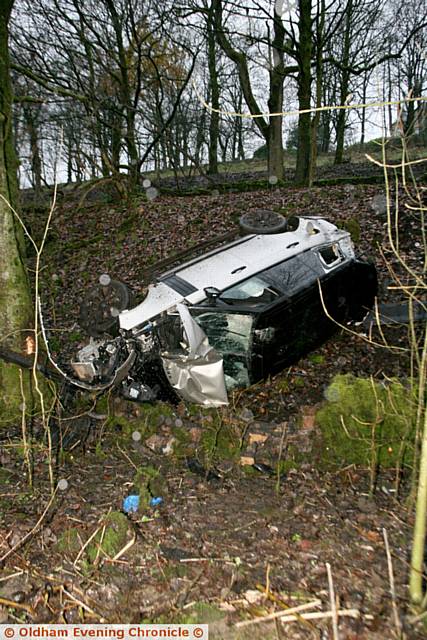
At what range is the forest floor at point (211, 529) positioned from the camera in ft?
10.2

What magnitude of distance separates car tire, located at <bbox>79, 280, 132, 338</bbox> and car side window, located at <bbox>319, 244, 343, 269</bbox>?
8.40 feet

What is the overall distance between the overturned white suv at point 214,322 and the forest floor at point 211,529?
0.36 m

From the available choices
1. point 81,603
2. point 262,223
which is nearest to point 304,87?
point 262,223

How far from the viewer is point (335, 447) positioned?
4.35 meters

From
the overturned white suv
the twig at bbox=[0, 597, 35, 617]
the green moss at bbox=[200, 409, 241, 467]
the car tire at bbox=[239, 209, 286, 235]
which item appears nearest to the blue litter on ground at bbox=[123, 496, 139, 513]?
the green moss at bbox=[200, 409, 241, 467]

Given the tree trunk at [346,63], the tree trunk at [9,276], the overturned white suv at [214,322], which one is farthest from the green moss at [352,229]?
the tree trunk at [346,63]

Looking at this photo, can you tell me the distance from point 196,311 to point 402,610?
3.30 metres

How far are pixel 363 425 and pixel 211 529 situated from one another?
1579 mm

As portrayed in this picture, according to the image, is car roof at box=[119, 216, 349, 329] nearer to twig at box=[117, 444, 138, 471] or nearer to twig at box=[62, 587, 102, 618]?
twig at box=[117, 444, 138, 471]

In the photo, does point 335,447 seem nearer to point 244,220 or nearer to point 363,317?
point 363,317

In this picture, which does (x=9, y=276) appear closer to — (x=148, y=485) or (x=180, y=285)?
(x=180, y=285)

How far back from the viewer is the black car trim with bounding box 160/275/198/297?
554cm

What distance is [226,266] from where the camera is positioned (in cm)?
594

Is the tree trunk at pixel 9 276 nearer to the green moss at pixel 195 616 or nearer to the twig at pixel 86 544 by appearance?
the twig at pixel 86 544
